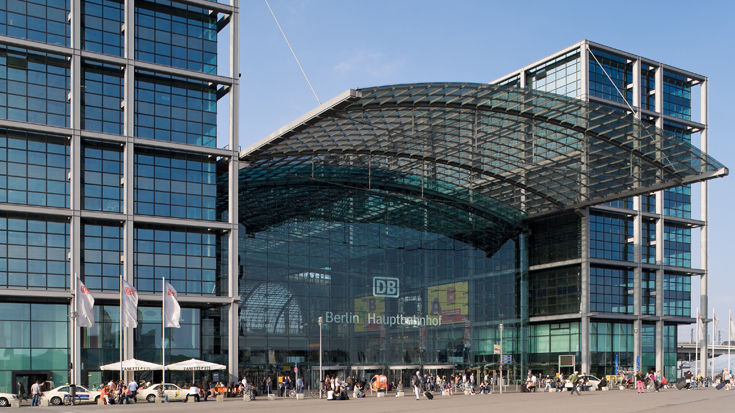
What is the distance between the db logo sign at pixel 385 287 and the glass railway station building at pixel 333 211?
0.48 feet

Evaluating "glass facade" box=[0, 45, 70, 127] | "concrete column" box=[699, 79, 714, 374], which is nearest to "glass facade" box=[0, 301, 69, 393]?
"glass facade" box=[0, 45, 70, 127]

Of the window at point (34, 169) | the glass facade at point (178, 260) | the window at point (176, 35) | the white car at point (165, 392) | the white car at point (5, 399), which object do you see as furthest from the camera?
the window at point (176, 35)

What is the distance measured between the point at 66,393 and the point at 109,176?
1377 centimetres

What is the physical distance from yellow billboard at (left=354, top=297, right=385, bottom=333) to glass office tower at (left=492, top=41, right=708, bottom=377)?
18.9 meters

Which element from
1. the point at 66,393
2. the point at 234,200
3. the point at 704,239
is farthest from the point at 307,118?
the point at 704,239

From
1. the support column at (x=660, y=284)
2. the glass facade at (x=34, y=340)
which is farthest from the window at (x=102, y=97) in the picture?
the support column at (x=660, y=284)

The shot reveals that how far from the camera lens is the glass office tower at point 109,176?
45.1 metres

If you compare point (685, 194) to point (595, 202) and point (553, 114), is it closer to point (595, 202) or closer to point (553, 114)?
point (595, 202)

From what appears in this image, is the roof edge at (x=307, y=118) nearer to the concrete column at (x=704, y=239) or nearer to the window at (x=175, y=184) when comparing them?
the window at (x=175, y=184)

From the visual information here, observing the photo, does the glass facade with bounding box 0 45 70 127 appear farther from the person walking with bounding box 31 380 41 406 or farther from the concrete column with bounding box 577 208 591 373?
the concrete column with bounding box 577 208 591 373

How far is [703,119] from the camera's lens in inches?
3066

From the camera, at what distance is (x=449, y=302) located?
6594 cm

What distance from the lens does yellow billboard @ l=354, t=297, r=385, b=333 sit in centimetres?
6009

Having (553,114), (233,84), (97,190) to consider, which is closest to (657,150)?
(553,114)
